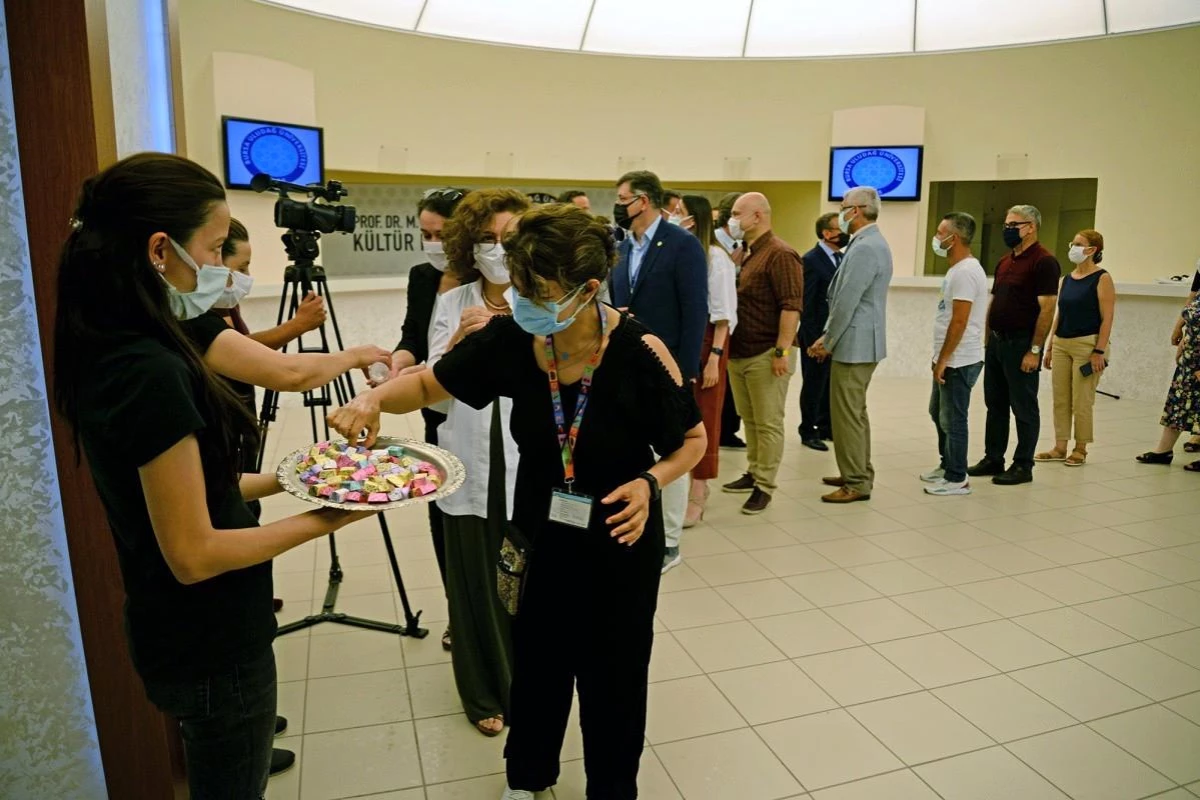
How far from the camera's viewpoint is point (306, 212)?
277 centimetres

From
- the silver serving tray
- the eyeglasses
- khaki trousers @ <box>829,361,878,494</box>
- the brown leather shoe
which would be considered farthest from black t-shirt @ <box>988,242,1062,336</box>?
the silver serving tray

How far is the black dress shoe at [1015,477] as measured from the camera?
541 cm

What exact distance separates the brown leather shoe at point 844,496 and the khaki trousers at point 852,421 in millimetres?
26

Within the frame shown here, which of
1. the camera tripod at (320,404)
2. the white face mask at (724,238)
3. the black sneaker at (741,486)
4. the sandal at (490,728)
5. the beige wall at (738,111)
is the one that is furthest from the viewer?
the beige wall at (738,111)

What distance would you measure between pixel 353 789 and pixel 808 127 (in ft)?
30.9

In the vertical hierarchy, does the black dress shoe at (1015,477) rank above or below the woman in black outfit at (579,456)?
below

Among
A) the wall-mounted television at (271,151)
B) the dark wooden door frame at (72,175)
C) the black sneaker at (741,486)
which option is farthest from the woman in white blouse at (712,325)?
the wall-mounted television at (271,151)

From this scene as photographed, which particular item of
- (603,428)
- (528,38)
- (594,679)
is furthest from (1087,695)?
(528,38)

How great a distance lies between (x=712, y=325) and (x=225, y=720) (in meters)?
3.50

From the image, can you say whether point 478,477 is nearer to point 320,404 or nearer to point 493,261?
point 493,261

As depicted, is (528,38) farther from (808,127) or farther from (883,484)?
(883,484)

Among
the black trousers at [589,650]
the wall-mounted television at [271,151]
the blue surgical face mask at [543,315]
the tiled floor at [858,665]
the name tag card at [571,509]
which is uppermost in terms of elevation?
the wall-mounted television at [271,151]

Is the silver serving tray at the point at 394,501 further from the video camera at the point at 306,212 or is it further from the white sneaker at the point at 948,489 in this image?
the white sneaker at the point at 948,489

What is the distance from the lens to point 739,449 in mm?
6383
